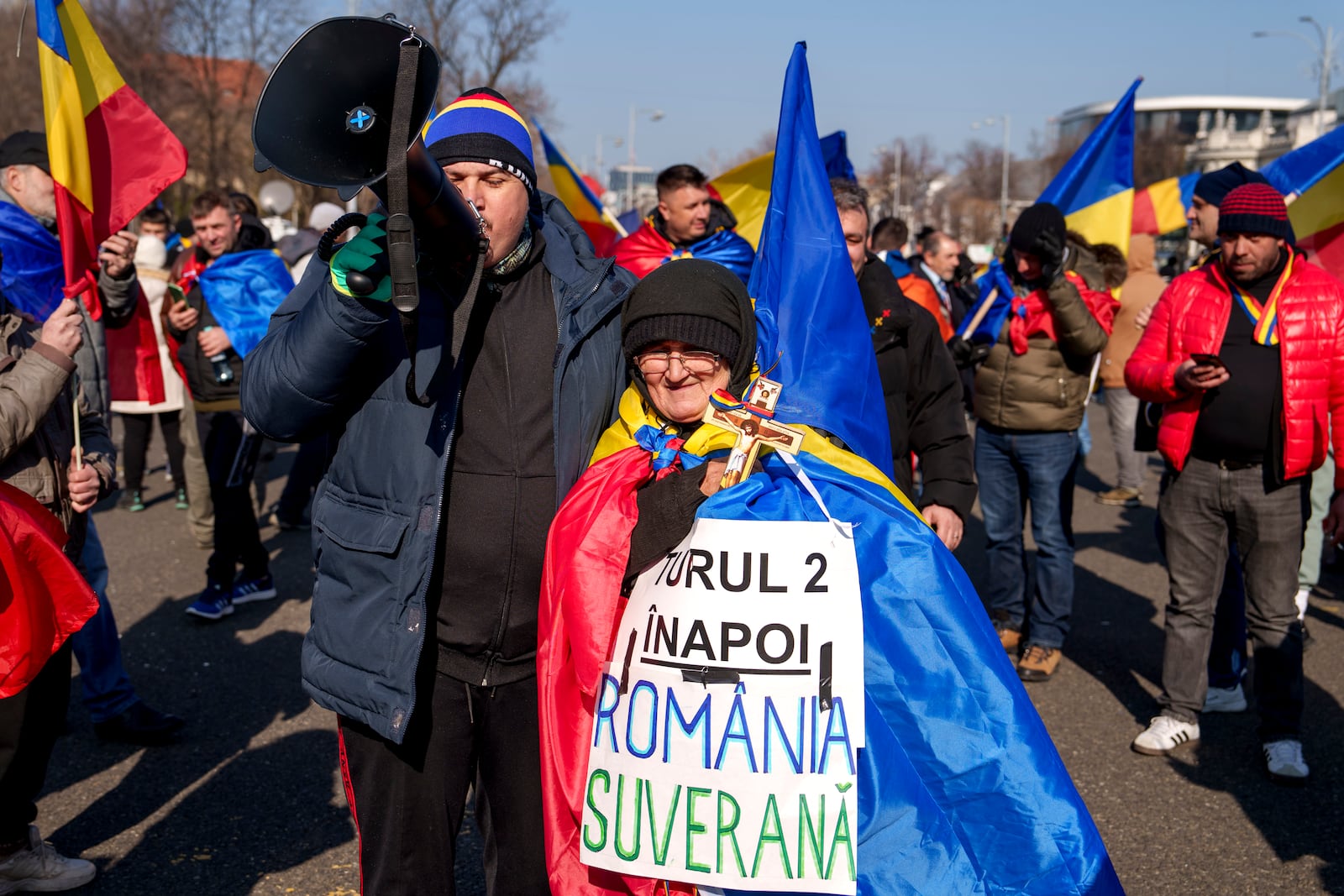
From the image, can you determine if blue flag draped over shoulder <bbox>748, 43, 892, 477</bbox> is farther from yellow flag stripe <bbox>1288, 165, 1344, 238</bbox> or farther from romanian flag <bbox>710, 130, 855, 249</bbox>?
romanian flag <bbox>710, 130, 855, 249</bbox>

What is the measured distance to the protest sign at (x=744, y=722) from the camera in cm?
217

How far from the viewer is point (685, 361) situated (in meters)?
2.44

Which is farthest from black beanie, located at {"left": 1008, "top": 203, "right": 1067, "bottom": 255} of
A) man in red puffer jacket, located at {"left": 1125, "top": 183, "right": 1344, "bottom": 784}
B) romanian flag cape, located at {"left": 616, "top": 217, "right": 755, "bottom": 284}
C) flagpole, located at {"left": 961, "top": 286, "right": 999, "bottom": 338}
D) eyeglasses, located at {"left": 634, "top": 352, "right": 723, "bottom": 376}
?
eyeglasses, located at {"left": 634, "top": 352, "right": 723, "bottom": 376}

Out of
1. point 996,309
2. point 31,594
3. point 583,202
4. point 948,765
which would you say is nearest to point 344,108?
point 948,765

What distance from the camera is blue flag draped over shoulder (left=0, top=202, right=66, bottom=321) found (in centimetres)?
389

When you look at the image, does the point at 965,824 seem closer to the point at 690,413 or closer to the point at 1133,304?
the point at 690,413

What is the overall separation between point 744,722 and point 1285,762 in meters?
3.16

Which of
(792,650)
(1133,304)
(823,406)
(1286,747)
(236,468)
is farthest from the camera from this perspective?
(1133,304)

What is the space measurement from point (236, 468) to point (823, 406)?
448 cm

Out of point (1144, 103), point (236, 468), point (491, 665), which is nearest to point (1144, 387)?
point (491, 665)

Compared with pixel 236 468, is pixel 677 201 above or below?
above

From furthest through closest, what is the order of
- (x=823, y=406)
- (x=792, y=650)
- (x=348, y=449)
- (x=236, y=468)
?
(x=236, y=468) < (x=823, y=406) < (x=348, y=449) < (x=792, y=650)

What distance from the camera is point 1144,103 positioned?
13362cm

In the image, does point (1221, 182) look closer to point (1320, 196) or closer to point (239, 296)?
point (1320, 196)
